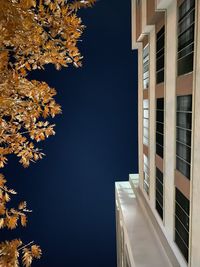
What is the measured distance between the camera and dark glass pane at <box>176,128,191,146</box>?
445 inches

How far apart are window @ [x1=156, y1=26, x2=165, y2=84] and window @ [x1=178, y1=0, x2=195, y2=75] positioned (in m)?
2.61

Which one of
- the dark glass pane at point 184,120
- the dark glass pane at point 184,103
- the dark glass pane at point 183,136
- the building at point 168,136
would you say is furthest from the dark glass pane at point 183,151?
the dark glass pane at point 184,103

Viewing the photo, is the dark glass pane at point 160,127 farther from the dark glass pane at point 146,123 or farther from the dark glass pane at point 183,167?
the dark glass pane at point 146,123

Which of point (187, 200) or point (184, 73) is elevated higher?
point (184, 73)

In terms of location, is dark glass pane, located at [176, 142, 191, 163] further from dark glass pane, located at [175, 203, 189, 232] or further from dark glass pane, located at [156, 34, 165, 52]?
dark glass pane, located at [156, 34, 165, 52]

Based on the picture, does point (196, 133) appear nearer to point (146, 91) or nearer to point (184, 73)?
point (184, 73)

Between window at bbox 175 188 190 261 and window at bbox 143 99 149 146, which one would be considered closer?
window at bbox 175 188 190 261

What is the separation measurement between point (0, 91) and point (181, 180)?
34.2 feet

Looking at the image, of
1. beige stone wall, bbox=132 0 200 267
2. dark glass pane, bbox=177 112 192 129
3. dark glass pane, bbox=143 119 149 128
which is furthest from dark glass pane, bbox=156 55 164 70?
dark glass pane, bbox=143 119 149 128

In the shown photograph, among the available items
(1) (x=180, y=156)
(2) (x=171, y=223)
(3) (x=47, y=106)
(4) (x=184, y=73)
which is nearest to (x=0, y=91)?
(3) (x=47, y=106)

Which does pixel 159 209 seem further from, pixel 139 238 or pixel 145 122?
pixel 145 122

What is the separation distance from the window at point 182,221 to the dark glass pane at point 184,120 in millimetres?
3715

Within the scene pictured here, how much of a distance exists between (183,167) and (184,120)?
245 cm

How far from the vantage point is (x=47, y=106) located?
5094 mm
